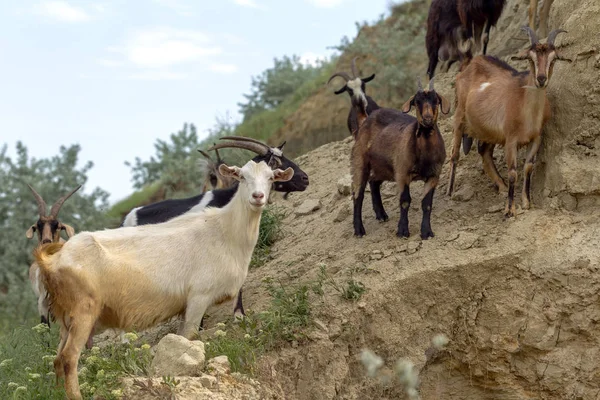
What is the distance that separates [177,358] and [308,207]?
512 cm

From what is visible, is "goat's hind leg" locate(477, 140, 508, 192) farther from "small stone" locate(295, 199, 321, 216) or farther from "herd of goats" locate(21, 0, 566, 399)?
"small stone" locate(295, 199, 321, 216)

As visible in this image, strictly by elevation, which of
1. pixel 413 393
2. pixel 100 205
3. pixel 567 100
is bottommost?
pixel 100 205

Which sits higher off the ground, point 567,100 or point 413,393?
point 567,100

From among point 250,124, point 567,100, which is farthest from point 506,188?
point 250,124

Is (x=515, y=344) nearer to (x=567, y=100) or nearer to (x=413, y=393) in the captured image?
(x=567, y=100)

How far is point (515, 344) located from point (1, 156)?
1573 cm

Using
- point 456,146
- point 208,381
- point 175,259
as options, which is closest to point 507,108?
point 456,146

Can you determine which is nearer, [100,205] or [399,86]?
[399,86]

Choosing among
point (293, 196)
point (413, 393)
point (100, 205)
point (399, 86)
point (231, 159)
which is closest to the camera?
point (413, 393)

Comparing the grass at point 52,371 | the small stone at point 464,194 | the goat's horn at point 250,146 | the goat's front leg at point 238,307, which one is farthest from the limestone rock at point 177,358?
the small stone at point 464,194

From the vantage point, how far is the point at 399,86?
19031 mm

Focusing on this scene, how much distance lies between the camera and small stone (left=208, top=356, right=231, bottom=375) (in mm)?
6938

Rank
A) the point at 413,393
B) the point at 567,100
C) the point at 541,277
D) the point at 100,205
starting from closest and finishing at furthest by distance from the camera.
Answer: the point at 413,393, the point at 541,277, the point at 567,100, the point at 100,205

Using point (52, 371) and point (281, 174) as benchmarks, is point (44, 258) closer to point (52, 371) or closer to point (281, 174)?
point (52, 371)
